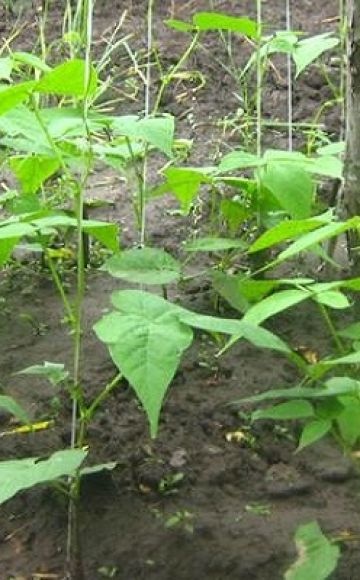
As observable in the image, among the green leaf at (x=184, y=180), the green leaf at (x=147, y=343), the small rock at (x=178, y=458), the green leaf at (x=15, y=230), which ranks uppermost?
the green leaf at (x=15, y=230)

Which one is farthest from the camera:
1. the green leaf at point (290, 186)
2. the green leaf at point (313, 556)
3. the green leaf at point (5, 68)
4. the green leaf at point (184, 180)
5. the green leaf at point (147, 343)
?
the green leaf at point (184, 180)

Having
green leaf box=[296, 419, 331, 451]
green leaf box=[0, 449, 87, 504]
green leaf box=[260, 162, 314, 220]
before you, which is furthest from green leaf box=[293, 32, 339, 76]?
green leaf box=[0, 449, 87, 504]

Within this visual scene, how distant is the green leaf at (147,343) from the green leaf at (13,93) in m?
0.30

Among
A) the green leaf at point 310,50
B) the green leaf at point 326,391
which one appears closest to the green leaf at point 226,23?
the green leaf at point 310,50

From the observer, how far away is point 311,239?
54.4 inches

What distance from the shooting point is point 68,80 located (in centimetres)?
143

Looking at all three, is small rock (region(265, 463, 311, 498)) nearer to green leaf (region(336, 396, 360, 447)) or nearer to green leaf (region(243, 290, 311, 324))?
green leaf (region(336, 396, 360, 447))

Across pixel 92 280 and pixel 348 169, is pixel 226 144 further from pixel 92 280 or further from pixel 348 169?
pixel 348 169

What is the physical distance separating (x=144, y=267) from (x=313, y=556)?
0.55 meters

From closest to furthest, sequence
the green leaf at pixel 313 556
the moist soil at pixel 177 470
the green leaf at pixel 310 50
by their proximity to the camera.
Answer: the green leaf at pixel 313 556 < the moist soil at pixel 177 470 < the green leaf at pixel 310 50

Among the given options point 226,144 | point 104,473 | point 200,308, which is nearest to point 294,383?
point 200,308

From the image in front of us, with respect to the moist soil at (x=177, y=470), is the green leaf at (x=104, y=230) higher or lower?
higher

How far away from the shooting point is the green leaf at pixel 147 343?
124cm

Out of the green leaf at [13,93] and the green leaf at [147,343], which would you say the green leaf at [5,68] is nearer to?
the green leaf at [13,93]
